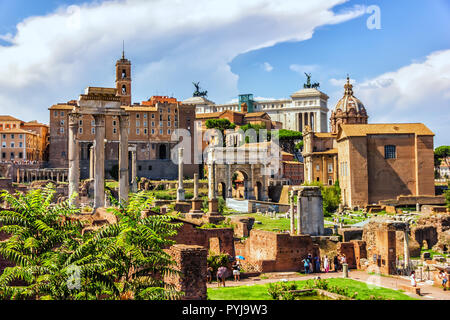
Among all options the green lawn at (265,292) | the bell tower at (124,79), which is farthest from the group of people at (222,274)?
the bell tower at (124,79)

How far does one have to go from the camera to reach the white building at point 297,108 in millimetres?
133125

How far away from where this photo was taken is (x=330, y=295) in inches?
627

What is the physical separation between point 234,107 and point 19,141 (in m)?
69.2

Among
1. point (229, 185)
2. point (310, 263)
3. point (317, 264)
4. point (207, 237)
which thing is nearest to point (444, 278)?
point (317, 264)

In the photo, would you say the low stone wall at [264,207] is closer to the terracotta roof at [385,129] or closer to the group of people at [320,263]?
the terracotta roof at [385,129]

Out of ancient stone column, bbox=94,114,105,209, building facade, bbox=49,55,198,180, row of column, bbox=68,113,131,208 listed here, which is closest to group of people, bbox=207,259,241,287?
row of column, bbox=68,113,131,208

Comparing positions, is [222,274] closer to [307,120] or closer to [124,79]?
[124,79]

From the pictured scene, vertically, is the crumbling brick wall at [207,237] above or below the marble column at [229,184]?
below

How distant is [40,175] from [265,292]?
71846 millimetres

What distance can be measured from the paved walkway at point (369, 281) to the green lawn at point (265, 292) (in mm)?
726

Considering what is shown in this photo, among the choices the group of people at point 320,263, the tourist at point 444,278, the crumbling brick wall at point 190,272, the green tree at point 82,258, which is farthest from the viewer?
the group of people at point 320,263

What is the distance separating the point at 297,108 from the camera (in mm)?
135375
